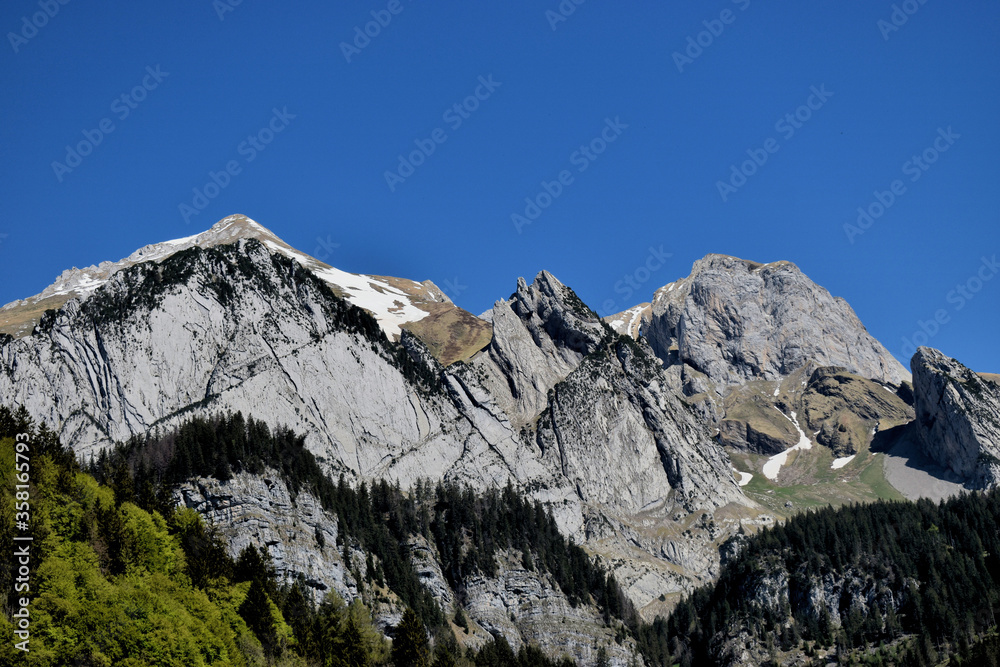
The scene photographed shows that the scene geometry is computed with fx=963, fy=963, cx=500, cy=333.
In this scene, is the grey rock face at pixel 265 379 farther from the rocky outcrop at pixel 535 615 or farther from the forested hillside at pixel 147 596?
the forested hillside at pixel 147 596

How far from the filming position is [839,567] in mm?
173625

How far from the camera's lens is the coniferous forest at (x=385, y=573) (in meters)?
77.1

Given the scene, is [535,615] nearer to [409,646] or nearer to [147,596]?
[409,646]

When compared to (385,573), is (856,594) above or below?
below

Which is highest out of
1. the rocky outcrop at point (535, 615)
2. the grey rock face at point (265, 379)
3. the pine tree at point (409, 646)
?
the grey rock face at point (265, 379)

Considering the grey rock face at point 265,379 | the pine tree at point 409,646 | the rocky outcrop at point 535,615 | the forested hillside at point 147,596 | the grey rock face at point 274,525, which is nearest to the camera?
the forested hillside at point 147,596

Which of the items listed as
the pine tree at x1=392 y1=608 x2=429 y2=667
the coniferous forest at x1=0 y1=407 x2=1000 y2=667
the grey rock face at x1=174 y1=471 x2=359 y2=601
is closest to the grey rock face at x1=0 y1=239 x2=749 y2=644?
the coniferous forest at x1=0 y1=407 x2=1000 y2=667

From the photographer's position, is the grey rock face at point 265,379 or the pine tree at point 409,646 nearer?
the pine tree at point 409,646

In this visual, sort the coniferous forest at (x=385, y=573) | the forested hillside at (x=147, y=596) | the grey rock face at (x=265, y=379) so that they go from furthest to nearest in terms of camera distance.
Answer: the grey rock face at (x=265, y=379) → the coniferous forest at (x=385, y=573) → the forested hillside at (x=147, y=596)

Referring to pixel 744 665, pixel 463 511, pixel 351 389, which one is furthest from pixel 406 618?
pixel 744 665

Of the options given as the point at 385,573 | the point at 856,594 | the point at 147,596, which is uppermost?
Answer: the point at 385,573

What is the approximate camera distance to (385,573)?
127m

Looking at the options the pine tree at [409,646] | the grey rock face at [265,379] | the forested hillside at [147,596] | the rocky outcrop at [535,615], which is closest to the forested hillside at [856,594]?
the rocky outcrop at [535,615]

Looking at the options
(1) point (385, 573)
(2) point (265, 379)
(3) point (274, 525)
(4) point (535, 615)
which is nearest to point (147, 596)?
(3) point (274, 525)
